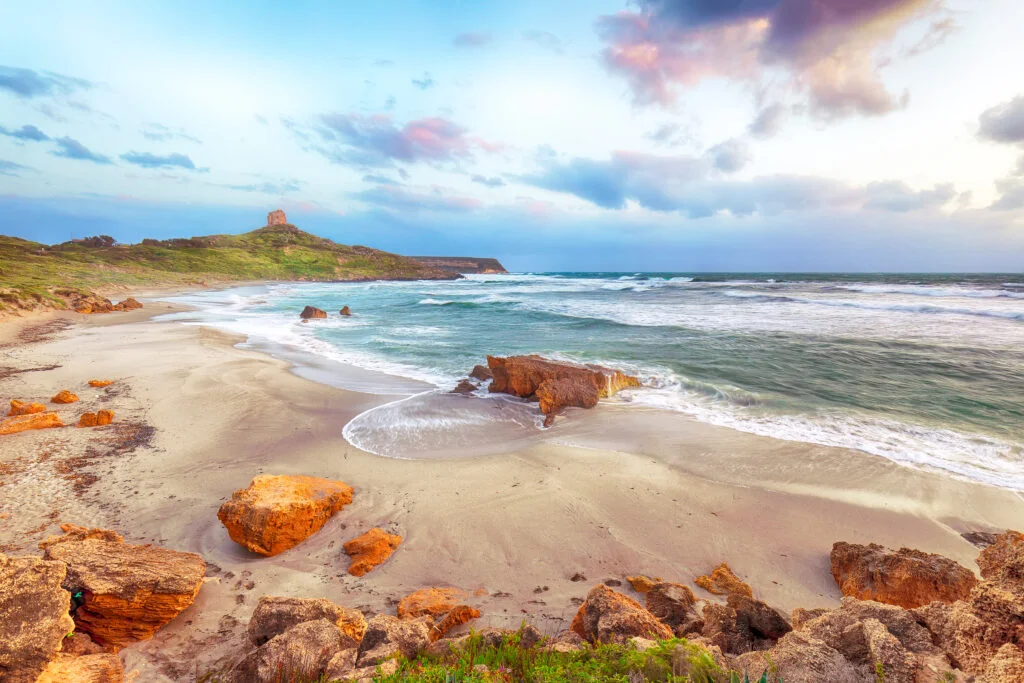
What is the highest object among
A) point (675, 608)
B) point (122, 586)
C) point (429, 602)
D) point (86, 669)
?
point (122, 586)

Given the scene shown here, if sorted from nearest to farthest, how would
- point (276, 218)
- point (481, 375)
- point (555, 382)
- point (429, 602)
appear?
point (429, 602), point (555, 382), point (481, 375), point (276, 218)

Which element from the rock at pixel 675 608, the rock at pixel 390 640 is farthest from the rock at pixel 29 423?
the rock at pixel 675 608

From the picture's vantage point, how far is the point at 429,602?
3943mm

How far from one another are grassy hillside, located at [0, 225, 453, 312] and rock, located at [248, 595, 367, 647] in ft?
94.5

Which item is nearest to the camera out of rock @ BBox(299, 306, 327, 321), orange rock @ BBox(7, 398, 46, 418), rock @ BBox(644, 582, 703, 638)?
rock @ BBox(644, 582, 703, 638)

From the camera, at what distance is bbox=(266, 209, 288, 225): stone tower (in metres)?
146

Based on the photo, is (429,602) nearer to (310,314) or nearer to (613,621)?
(613,621)

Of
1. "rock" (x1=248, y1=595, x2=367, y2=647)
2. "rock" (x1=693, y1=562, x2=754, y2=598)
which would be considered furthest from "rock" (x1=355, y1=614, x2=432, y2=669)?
"rock" (x1=693, y1=562, x2=754, y2=598)

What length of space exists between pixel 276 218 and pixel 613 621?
172608mm

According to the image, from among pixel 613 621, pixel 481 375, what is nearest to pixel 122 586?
pixel 613 621

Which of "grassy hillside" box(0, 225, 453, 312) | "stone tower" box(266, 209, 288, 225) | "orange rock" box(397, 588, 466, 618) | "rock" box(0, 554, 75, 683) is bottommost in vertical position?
"orange rock" box(397, 588, 466, 618)

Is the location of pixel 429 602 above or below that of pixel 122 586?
below

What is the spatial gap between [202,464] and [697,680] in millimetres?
7618

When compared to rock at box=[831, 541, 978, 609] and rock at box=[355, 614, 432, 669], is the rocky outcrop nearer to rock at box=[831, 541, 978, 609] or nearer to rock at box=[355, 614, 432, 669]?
rock at box=[831, 541, 978, 609]
